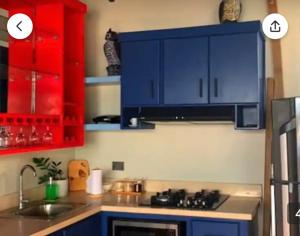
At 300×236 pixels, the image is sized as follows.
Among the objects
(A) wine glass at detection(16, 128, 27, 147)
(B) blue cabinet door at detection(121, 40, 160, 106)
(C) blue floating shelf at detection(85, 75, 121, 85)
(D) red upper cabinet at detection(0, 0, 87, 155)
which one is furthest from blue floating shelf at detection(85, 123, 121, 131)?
(A) wine glass at detection(16, 128, 27, 147)

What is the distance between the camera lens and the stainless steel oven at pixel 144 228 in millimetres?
2881

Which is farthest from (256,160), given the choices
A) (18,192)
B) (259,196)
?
(18,192)

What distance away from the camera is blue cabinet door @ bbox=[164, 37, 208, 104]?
10.3 feet

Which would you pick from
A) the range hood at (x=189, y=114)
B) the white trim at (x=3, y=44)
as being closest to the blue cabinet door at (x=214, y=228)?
the range hood at (x=189, y=114)

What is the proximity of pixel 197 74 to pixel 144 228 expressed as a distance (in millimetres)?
1170

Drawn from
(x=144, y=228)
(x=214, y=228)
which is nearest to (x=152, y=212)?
(x=144, y=228)

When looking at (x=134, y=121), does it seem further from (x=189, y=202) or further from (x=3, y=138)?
(x=3, y=138)

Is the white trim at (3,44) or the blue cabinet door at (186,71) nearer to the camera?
the white trim at (3,44)

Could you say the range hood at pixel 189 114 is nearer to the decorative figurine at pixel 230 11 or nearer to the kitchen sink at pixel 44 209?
the decorative figurine at pixel 230 11

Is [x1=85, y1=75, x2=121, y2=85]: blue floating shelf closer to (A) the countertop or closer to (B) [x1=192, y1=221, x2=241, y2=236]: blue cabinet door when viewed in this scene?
(A) the countertop

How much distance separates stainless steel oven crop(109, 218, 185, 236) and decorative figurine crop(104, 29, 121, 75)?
4.01ft

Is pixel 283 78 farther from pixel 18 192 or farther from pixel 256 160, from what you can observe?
pixel 18 192

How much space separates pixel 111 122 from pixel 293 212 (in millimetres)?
1653

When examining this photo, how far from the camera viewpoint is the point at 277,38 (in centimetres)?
321
